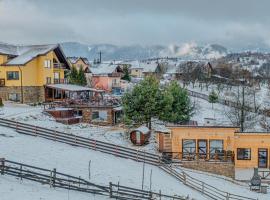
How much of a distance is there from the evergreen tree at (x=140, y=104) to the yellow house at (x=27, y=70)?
18.8m

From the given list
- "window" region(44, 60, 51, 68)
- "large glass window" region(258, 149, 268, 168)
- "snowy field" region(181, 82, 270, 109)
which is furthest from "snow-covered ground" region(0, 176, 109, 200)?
"snowy field" region(181, 82, 270, 109)

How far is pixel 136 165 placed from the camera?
136 feet

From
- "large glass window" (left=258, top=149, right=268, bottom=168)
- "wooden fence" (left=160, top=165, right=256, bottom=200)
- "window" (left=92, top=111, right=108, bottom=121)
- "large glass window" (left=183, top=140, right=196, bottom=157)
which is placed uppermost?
"window" (left=92, top=111, right=108, bottom=121)

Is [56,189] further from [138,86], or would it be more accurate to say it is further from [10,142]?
[138,86]

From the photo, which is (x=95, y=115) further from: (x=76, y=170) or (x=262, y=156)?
(x=76, y=170)

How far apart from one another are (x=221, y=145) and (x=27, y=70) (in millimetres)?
33924

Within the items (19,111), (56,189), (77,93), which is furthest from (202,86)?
(56,189)

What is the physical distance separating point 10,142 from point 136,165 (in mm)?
11332

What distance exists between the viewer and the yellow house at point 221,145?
1756 inches

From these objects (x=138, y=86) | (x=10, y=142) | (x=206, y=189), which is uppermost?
(x=138, y=86)

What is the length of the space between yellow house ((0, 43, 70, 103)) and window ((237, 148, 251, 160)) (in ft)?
111

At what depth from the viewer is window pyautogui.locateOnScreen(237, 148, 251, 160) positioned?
45031 mm

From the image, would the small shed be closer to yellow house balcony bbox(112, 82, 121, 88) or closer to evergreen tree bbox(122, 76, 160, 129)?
evergreen tree bbox(122, 76, 160, 129)

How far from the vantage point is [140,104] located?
5438 cm
